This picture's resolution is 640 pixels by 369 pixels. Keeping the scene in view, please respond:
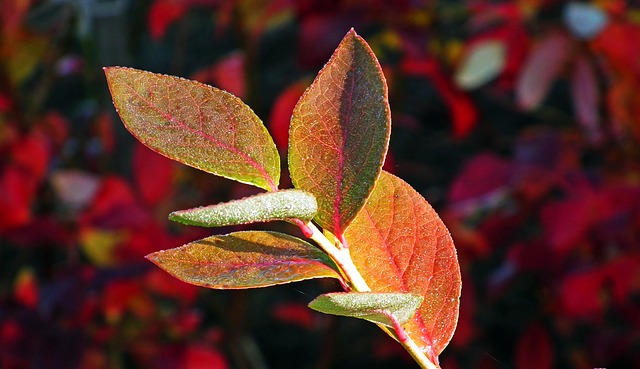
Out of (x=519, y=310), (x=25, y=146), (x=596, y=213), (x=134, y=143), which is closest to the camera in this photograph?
(x=596, y=213)

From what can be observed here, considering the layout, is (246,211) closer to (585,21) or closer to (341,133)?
(341,133)

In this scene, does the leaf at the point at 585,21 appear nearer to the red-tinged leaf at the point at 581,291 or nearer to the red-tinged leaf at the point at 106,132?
the red-tinged leaf at the point at 581,291

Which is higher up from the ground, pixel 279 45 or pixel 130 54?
pixel 130 54

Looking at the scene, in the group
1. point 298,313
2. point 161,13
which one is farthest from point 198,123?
point 298,313

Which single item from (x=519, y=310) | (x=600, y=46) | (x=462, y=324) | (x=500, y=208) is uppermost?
(x=600, y=46)

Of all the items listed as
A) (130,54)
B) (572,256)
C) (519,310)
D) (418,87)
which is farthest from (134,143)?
(418,87)

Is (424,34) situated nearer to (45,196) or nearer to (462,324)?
(462,324)
